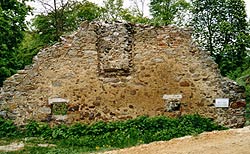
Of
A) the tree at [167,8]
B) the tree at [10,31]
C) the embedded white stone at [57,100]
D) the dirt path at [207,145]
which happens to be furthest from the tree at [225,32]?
the dirt path at [207,145]

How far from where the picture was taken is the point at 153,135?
1227cm

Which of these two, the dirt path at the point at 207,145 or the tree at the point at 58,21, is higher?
the tree at the point at 58,21

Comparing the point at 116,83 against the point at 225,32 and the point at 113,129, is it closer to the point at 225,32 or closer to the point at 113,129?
the point at 113,129

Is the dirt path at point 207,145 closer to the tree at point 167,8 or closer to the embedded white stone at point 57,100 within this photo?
the embedded white stone at point 57,100

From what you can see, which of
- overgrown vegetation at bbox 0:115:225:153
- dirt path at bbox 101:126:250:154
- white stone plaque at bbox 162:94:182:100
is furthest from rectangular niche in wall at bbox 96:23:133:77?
dirt path at bbox 101:126:250:154

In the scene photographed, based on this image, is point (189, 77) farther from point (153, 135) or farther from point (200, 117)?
point (153, 135)

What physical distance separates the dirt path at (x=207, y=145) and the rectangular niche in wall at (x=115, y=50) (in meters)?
3.71

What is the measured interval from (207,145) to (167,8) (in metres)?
25.9

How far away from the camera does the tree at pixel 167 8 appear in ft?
111

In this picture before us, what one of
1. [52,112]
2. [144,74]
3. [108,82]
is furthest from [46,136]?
[144,74]

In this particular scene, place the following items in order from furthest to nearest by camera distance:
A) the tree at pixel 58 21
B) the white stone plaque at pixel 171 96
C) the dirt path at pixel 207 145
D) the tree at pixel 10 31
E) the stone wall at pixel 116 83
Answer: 1. the tree at pixel 58 21
2. the tree at pixel 10 31
3. the white stone plaque at pixel 171 96
4. the stone wall at pixel 116 83
5. the dirt path at pixel 207 145

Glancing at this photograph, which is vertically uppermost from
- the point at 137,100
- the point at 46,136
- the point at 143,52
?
the point at 143,52

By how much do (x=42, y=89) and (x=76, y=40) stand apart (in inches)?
61.5

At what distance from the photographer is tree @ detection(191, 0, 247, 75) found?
2519 centimetres
